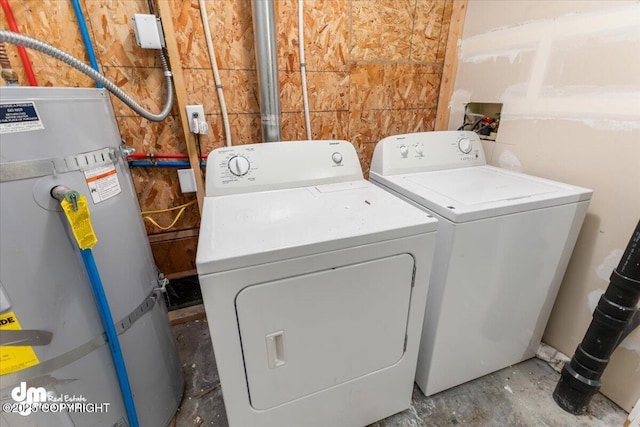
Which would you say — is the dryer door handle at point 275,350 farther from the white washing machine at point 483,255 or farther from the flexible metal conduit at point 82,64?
the flexible metal conduit at point 82,64

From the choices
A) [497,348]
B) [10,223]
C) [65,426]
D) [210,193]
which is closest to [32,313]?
[10,223]

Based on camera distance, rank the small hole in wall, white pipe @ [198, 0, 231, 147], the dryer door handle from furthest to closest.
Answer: the small hole in wall
white pipe @ [198, 0, 231, 147]
the dryer door handle

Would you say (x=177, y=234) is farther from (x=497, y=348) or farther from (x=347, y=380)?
(x=497, y=348)

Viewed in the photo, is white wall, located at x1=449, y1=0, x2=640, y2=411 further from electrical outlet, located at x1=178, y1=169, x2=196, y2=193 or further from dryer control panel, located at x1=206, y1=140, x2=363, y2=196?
electrical outlet, located at x1=178, y1=169, x2=196, y2=193

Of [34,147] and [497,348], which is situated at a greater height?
[34,147]

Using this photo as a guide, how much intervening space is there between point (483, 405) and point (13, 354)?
1.80m

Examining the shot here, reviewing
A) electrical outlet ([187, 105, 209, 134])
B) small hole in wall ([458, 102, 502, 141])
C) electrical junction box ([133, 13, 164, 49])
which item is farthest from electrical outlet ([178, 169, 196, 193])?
small hole in wall ([458, 102, 502, 141])

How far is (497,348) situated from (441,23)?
1927mm

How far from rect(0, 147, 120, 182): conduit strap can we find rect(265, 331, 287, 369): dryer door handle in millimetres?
765

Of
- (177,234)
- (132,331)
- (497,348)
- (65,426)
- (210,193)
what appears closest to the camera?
(65,426)

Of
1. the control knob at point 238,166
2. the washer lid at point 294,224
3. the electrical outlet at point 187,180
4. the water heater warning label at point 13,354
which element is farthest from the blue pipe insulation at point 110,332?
the electrical outlet at point 187,180

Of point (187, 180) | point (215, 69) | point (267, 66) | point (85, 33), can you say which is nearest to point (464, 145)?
point (267, 66)

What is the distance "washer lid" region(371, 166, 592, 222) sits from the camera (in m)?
1.08

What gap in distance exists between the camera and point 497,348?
4.68 feet
